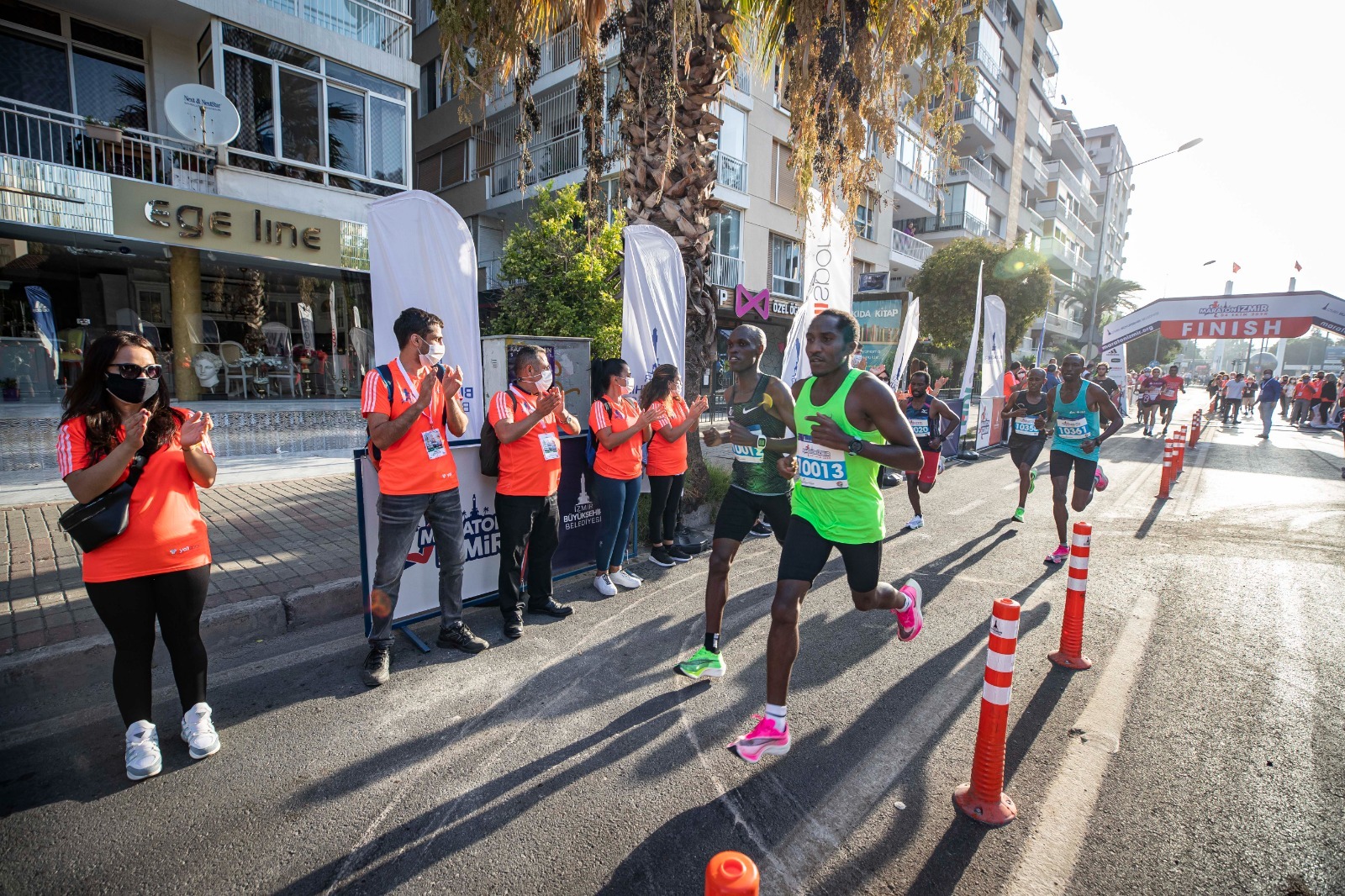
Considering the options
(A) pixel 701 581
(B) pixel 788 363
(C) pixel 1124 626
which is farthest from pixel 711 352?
(C) pixel 1124 626

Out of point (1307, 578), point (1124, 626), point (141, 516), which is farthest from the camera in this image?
point (1307, 578)

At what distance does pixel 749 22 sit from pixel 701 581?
6010 millimetres

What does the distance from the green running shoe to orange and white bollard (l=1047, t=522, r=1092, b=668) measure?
216 cm

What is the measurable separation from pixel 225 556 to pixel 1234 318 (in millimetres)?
32680

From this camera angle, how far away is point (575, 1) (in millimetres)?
6000

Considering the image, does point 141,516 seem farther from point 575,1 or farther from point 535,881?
point 575,1

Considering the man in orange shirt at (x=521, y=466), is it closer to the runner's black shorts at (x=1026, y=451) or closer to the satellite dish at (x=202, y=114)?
the runner's black shorts at (x=1026, y=451)

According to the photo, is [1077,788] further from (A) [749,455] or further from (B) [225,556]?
(B) [225,556]

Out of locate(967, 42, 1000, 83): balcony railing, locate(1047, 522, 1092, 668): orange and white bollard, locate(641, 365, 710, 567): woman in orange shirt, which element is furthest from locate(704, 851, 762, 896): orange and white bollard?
locate(967, 42, 1000, 83): balcony railing

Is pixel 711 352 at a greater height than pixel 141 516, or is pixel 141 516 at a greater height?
pixel 711 352

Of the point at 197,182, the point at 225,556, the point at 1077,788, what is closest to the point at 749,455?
the point at 1077,788

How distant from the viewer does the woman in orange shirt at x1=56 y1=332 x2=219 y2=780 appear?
2678 mm

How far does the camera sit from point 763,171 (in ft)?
67.3

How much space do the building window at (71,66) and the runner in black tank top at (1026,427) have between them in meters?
16.2
